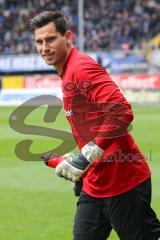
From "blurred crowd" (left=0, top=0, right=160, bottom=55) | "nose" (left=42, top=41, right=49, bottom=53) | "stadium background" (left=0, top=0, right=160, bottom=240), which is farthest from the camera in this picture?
"blurred crowd" (left=0, top=0, right=160, bottom=55)

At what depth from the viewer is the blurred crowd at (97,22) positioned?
41531 millimetres

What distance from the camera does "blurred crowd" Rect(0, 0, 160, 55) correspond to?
41.5 metres

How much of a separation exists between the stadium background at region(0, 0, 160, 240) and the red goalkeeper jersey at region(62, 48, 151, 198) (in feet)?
9.14

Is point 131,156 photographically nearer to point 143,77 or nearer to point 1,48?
point 143,77

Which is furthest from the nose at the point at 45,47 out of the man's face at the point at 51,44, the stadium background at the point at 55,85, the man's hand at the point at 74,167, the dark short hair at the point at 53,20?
the stadium background at the point at 55,85

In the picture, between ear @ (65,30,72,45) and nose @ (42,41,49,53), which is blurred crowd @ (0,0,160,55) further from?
nose @ (42,41,49,53)

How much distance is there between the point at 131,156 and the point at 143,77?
85.4ft

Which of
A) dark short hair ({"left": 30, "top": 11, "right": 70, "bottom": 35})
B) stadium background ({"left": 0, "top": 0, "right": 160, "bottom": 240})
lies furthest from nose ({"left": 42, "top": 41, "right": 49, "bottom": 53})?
stadium background ({"left": 0, "top": 0, "right": 160, "bottom": 240})

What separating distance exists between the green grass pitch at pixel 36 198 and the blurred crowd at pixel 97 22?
25.4 meters

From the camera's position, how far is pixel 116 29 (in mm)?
42094

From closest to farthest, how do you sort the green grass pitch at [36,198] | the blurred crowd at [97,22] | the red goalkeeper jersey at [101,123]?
the red goalkeeper jersey at [101,123]
the green grass pitch at [36,198]
the blurred crowd at [97,22]

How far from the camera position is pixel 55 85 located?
32.0m

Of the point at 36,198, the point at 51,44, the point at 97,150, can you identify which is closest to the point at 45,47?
the point at 51,44

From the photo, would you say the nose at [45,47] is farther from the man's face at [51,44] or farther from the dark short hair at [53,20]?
the dark short hair at [53,20]
